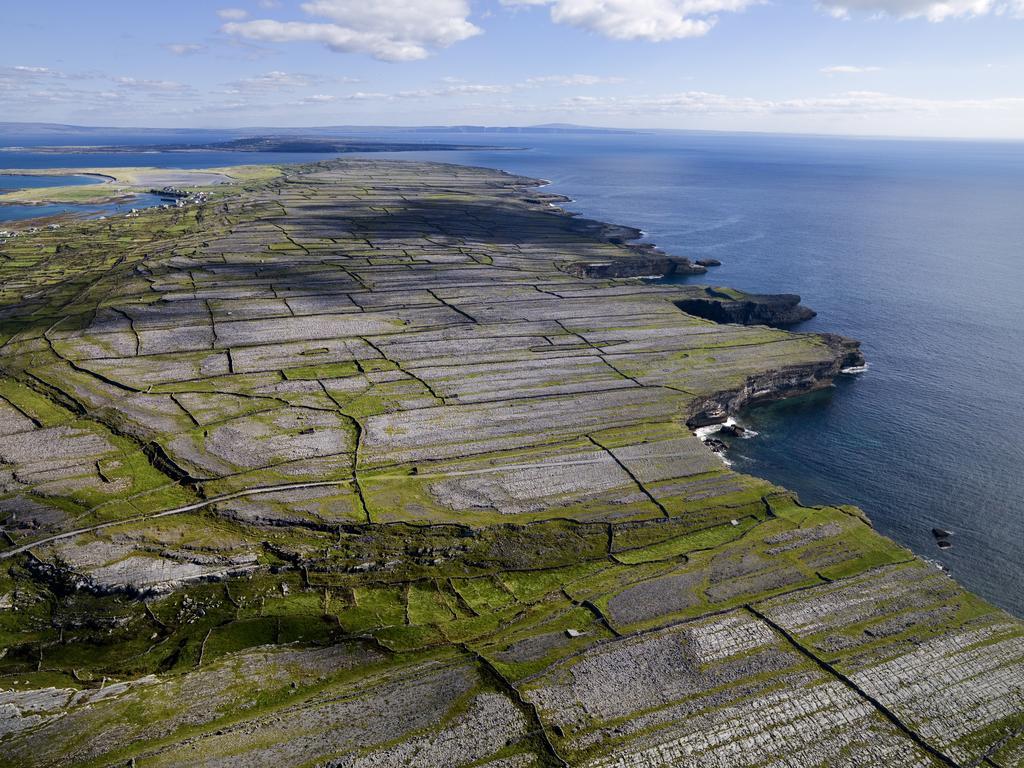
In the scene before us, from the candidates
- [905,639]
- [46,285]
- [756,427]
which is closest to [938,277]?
[756,427]

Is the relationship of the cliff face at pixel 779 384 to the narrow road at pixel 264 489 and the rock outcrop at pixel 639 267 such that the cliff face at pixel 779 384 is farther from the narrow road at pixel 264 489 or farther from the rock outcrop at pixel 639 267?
the rock outcrop at pixel 639 267

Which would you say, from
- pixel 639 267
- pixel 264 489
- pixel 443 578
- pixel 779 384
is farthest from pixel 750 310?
pixel 264 489

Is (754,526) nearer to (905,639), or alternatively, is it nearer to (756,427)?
(905,639)

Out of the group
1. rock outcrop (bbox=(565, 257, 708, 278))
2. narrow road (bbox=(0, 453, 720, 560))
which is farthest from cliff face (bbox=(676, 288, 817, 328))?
narrow road (bbox=(0, 453, 720, 560))

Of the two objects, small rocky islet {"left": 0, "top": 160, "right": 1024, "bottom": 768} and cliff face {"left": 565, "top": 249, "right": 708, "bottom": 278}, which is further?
cliff face {"left": 565, "top": 249, "right": 708, "bottom": 278}

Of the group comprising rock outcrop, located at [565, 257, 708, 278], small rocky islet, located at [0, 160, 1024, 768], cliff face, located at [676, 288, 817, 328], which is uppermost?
rock outcrop, located at [565, 257, 708, 278]

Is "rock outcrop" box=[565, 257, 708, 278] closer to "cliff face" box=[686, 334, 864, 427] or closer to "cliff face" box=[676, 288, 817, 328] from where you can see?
"cliff face" box=[676, 288, 817, 328]
